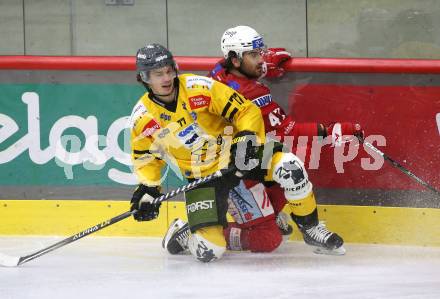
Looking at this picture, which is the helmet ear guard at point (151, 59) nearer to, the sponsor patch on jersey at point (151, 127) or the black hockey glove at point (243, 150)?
the sponsor patch on jersey at point (151, 127)

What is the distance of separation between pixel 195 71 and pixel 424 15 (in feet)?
4.46

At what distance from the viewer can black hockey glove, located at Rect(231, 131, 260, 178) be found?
424 centimetres

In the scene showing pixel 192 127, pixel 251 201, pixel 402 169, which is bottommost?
pixel 251 201

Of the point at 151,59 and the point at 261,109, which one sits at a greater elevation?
the point at 151,59

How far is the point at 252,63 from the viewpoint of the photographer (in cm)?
466

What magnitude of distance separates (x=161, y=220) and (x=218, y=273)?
1.02m

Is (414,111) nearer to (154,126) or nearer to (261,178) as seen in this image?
(261,178)

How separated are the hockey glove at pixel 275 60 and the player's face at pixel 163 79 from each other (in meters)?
0.74

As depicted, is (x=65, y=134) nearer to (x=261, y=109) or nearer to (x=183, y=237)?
(x=183, y=237)

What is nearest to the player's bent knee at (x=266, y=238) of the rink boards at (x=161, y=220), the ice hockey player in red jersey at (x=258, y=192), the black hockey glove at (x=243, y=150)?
the ice hockey player in red jersey at (x=258, y=192)

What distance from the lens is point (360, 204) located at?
4.98 metres

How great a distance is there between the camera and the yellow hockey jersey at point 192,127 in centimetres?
439

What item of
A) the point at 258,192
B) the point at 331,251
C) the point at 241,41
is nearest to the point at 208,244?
the point at 258,192

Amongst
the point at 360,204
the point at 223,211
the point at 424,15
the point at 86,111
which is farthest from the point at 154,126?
the point at 424,15
